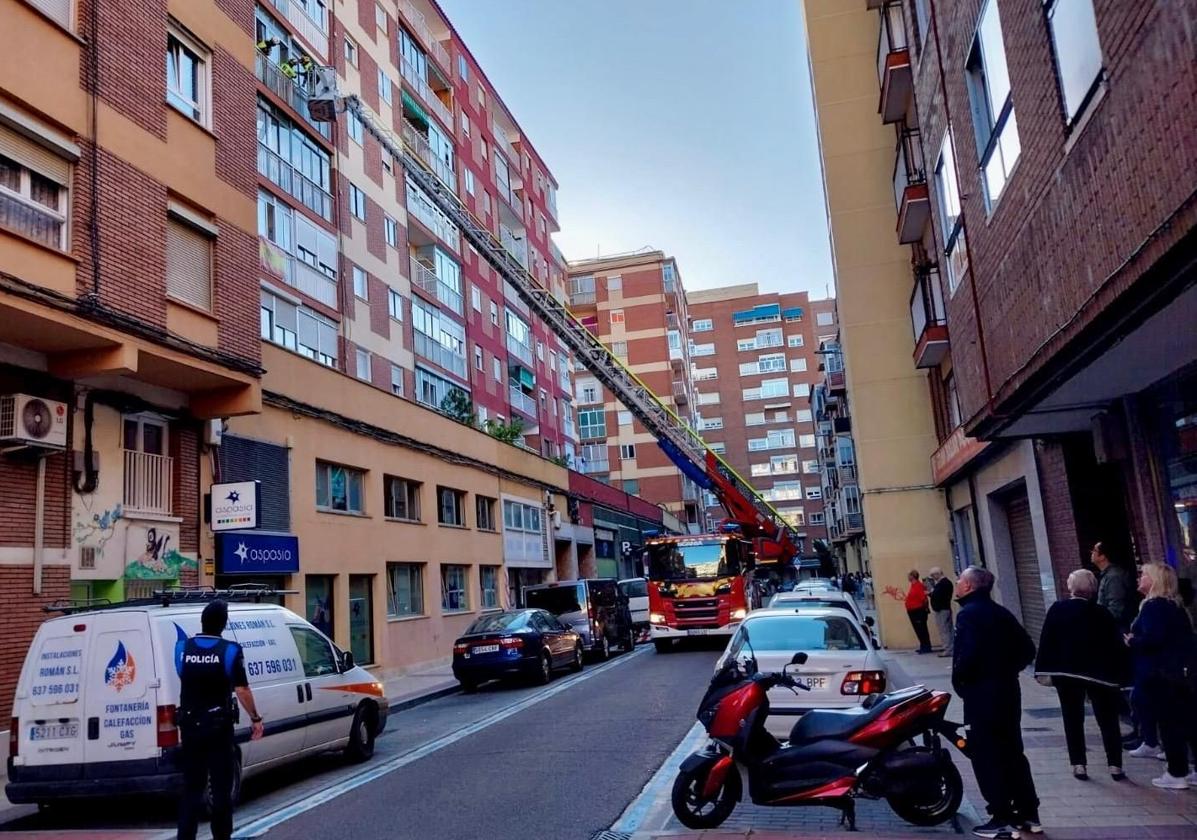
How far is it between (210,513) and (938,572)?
1268 centimetres

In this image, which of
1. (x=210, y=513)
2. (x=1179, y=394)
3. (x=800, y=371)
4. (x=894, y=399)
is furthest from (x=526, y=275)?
(x=800, y=371)

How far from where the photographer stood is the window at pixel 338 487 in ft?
67.2

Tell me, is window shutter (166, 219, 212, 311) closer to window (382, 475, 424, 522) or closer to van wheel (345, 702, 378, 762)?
van wheel (345, 702, 378, 762)

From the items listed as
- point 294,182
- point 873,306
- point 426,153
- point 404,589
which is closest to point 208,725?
point 404,589

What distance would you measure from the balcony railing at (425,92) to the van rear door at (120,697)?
3087 cm

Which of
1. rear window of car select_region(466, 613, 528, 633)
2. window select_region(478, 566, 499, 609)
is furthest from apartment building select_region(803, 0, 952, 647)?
window select_region(478, 566, 499, 609)

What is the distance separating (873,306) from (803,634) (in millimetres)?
14780

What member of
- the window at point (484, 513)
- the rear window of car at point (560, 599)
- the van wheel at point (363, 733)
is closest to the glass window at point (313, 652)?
the van wheel at point (363, 733)

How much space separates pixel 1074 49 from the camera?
716 centimetres

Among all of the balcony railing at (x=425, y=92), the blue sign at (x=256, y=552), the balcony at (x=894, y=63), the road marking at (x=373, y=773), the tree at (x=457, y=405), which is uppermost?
the balcony railing at (x=425, y=92)

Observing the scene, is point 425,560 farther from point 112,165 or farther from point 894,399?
point 112,165

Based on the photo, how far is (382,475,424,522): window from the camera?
938 inches

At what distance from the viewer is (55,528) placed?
1243 centimetres

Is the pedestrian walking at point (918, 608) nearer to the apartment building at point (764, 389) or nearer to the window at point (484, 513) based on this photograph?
the window at point (484, 513)
